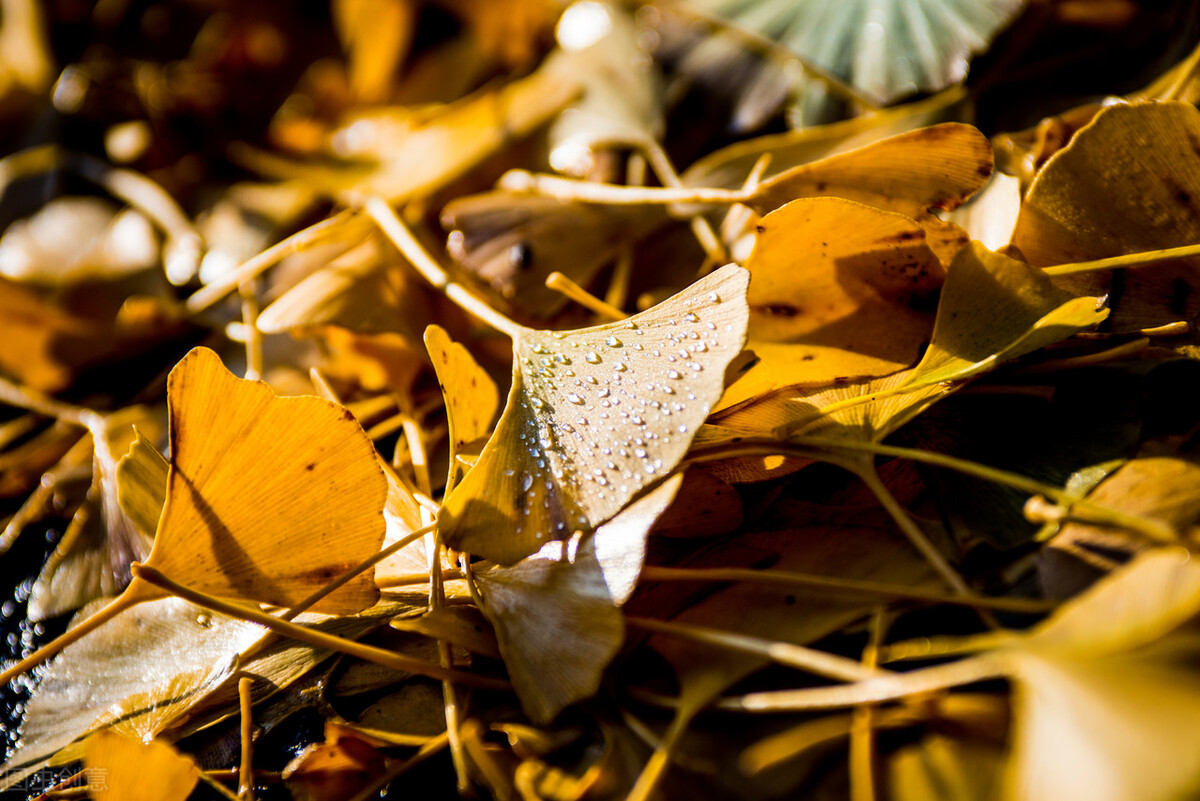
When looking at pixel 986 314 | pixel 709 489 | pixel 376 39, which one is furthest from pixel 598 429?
pixel 376 39

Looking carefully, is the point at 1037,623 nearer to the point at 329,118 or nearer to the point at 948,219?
the point at 948,219

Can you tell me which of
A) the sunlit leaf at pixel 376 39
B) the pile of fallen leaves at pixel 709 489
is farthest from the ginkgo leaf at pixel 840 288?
the sunlit leaf at pixel 376 39

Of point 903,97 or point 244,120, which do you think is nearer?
point 903,97

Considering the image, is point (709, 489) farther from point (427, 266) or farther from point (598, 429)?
point (427, 266)

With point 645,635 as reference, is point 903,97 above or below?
above

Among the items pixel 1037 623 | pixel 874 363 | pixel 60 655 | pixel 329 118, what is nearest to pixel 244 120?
pixel 329 118

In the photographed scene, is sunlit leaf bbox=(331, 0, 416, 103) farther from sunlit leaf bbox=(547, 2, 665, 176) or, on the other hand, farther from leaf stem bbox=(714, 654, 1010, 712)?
leaf stem bbox=(714, 654, 1010, 712)

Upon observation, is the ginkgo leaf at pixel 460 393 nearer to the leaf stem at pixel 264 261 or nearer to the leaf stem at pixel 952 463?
the leaf stem at pixel 952 463
